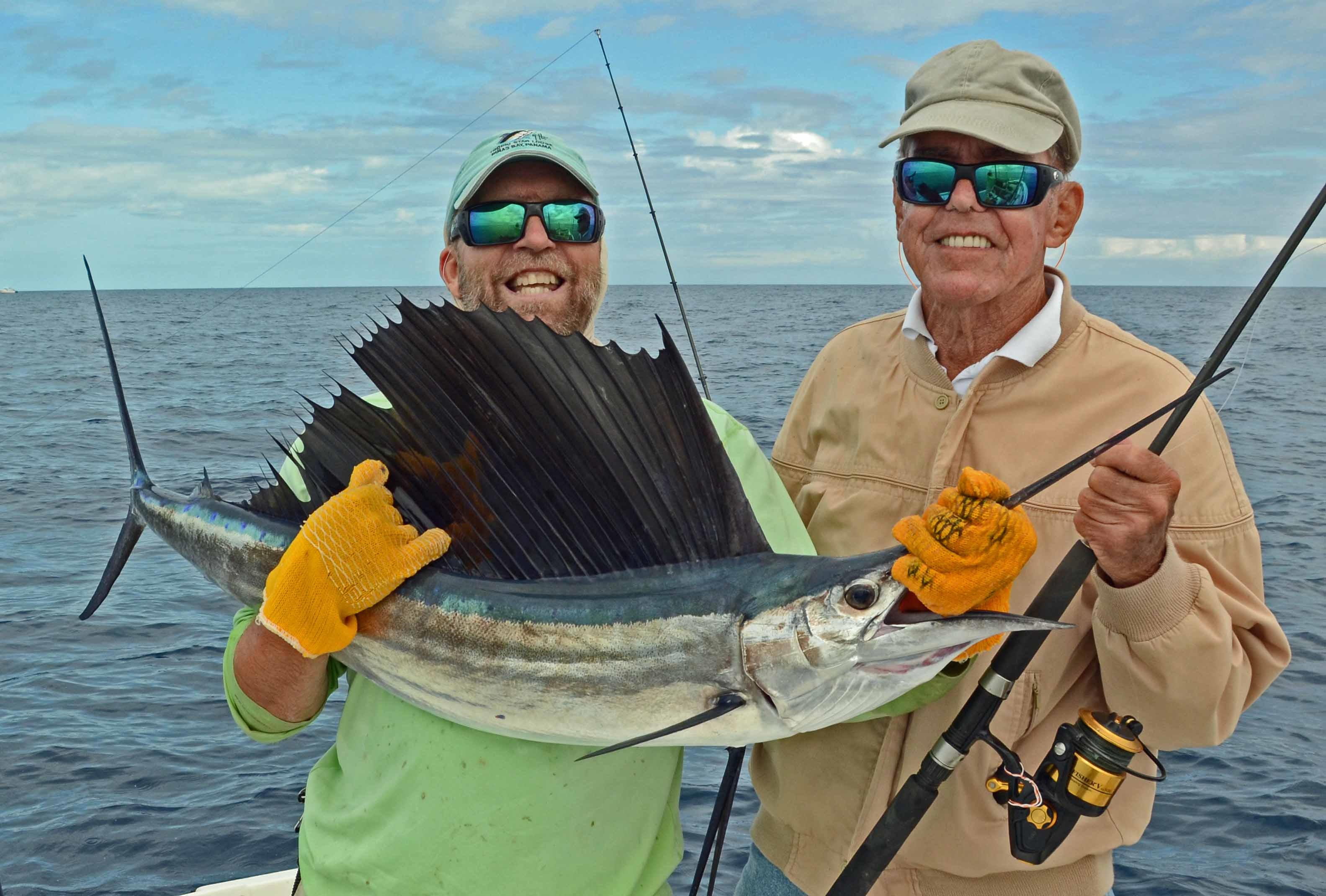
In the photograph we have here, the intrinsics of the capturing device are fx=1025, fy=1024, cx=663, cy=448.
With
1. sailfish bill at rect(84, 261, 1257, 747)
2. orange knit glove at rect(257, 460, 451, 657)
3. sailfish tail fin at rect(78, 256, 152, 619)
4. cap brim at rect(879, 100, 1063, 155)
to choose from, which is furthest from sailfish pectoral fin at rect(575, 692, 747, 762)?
sailfish tail fin at rect(78, 256, 152, 619)

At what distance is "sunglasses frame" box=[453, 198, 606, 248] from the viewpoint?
81.3 inches

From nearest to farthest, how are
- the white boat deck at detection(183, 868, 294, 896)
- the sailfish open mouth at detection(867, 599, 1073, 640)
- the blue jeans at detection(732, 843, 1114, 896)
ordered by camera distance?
the sailfish open mouth at detection(867, 599, 1073, 640), the blue jeans at detection(732, 843, 1114, 896), the white boat deck at detection(183, 868, 294, 896)

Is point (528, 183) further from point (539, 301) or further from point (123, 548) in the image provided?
point (123, 548)

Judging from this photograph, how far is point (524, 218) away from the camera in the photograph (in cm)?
206

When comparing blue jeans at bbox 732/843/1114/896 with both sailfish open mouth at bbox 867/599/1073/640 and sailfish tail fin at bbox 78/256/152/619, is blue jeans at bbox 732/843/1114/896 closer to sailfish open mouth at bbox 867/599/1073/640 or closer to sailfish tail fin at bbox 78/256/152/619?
sailfish open mouth at bbox 867/599/1073/640

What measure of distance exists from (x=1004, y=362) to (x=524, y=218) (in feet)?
3.32

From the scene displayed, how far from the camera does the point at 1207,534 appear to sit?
1.80 m

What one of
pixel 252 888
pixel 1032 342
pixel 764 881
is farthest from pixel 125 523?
pixel 1032 342

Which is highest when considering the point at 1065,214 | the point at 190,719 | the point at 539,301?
the point at 1065,214

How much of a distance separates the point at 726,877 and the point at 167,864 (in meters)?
2.29

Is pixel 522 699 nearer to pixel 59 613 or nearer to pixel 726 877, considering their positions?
pixel 726 877

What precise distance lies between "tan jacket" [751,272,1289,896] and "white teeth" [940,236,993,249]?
8.4 inches

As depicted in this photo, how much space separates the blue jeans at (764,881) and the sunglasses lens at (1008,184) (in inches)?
58.5

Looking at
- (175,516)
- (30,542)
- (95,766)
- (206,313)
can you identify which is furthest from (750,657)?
(206,313)
